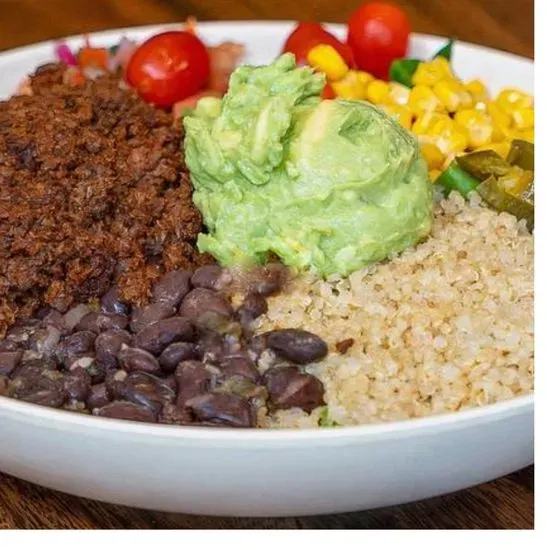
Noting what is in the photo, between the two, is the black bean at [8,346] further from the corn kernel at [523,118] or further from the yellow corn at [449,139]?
the corn kernel at [523,118]

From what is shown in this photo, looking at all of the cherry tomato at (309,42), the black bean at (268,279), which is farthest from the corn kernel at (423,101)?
the black bean at (268,279)

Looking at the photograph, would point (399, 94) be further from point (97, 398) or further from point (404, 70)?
point (97, 398)

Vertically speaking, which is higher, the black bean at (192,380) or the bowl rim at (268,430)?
the bowl rim at (268,430)

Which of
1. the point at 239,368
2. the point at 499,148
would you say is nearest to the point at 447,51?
the point at 499,148
